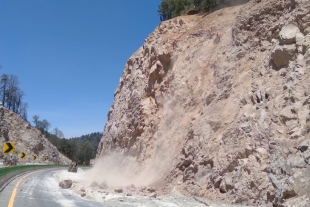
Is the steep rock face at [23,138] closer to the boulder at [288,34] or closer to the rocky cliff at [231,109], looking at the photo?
the rocky cliff at [231,109]

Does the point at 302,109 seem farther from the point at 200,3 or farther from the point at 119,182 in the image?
the point at 200,3

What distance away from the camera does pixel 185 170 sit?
1639 cm

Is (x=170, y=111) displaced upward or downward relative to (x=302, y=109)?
upward

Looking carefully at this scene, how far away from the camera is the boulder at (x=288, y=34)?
14883 millimetres

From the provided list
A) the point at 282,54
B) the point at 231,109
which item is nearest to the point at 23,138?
the point at 231,109

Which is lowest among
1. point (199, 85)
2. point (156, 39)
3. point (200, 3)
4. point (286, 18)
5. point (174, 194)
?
point (174, 194)

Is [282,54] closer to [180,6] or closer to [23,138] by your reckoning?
[180,6]

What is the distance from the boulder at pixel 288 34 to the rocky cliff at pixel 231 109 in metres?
0.04

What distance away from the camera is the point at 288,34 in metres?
15.1

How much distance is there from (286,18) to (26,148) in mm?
69833

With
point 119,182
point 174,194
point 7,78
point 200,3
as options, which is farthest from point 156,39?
point 7,78

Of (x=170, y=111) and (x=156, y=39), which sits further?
(x=156, y=39)

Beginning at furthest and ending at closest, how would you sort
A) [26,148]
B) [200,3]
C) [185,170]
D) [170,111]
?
[26,148], [200,3], [170,111], [185,170]

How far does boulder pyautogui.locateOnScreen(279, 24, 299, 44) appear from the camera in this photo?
1488cm
